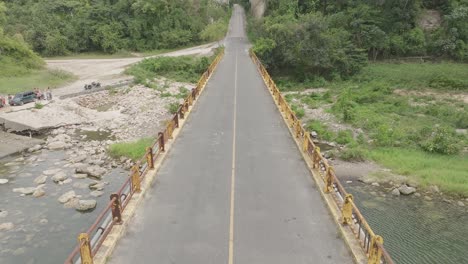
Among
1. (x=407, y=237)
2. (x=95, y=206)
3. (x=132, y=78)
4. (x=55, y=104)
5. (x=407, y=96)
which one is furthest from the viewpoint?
(x=132, y=78)

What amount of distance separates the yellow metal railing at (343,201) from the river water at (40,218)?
9.84 m

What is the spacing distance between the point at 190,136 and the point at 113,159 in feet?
24.1

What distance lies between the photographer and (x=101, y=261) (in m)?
9.69

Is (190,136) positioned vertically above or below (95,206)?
above

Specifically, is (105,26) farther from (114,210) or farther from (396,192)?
(114,210)

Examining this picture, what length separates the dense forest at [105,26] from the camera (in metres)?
61.1

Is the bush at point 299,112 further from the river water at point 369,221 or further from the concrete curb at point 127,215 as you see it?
the concrete curb at point 127,215

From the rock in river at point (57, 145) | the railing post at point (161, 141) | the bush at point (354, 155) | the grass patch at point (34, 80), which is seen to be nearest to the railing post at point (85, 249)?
the railing post at point (161, 141)

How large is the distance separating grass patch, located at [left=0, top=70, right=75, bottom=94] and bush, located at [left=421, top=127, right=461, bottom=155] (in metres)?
35.0

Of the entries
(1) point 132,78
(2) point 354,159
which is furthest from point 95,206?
(1) point 132,78

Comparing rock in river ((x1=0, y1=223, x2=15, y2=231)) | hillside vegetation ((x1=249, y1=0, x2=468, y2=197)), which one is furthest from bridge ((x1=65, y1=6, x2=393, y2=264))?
hillside vegetation ((x1=249, y1=0, x2=468, y2=197))

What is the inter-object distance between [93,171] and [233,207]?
41.7 ft

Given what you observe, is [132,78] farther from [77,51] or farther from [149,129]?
[77,51]

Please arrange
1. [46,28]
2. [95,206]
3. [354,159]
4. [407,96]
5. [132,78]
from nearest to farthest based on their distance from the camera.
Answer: [95,206] → [354,159] → [407,96] → [132,78] → [46,28]
